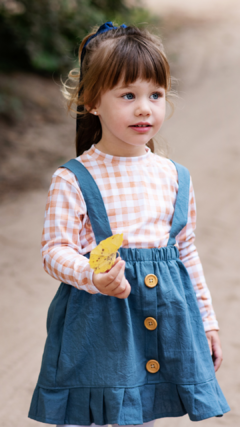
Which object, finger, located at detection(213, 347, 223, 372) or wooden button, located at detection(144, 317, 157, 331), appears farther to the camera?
finger, located at detection(213, 347, 223, 372)

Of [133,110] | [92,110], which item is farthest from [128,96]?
[92,110]

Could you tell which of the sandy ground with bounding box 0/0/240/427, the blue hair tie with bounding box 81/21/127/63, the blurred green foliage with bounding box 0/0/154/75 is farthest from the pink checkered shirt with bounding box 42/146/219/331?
the blurred green foliage with bounding box 0/0/154/75

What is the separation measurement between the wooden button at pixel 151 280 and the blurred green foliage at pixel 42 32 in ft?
18.6

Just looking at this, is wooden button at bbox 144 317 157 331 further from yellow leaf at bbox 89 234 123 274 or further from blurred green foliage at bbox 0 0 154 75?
blurred green foliage at bbox 0 0 154 75

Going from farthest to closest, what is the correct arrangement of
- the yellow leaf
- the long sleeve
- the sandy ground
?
the sandy ground → the long sleeve → the yellow leaf

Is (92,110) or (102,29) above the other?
(102,29)

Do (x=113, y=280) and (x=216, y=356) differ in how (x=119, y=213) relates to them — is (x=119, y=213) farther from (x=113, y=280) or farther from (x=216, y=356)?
(x=216, y=356)

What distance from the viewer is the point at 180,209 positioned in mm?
1467

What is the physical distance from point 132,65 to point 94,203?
1.38 feet

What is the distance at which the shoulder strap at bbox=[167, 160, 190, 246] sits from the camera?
1.45 meters

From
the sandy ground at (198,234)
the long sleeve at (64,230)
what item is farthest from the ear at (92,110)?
the sandy ground at (198,234)

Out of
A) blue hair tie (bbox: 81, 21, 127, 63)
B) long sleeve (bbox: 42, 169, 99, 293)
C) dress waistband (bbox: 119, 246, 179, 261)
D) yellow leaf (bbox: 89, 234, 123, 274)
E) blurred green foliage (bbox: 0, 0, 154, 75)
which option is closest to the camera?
yellow leaf (bbox: 89, 234, 123, 274)

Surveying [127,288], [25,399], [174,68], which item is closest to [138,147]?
[127,288]

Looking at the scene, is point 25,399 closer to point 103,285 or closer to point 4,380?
point 4,380
